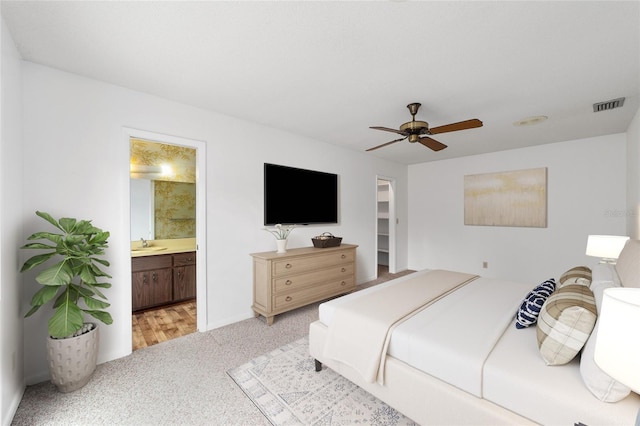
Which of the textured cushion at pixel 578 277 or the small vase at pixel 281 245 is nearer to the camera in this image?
the textured cushion at pixel 578 277

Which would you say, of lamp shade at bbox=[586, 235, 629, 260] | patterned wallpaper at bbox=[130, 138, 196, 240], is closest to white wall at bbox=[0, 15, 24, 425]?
patterned wallpaper at bbox=[130, 138, 196, 240]

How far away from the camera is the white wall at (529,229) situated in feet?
12.2

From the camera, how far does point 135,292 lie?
129 inches

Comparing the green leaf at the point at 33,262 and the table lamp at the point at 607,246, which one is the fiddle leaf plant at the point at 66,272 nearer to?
the green leaf at the point at 33,262

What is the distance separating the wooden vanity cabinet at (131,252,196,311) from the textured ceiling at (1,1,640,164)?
6.67 ft

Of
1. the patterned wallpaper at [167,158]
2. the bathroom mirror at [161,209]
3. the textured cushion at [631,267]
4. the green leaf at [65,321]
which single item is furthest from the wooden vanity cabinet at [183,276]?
the textured cushion at [631,267]

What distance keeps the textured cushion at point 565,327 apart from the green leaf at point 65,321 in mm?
2765

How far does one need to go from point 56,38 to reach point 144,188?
7.71 feet

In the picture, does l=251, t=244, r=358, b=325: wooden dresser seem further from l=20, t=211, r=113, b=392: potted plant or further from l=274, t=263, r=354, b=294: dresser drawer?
l=20, t=211, r=113, b=392: potted plant

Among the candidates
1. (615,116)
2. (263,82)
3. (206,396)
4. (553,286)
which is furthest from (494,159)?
(206,396)

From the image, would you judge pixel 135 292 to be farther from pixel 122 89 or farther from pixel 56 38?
pixel 56 38

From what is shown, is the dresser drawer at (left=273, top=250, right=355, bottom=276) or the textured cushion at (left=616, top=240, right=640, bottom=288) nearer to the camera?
the textured cushion at (left=616, top=240, right=640, bottom=288)

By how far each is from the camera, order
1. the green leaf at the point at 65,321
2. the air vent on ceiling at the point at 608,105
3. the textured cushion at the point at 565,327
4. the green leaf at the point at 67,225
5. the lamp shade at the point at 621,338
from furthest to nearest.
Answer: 1. the air vent on ceiling at the point at 608,105
2. the green leaf at the point at 67,225
3. the green leaf at the point at 65,321
4. the textured cushion at the point at 565,327
5. the lamp shade at the point at 621,338

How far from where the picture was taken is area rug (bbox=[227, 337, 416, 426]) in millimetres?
1653
